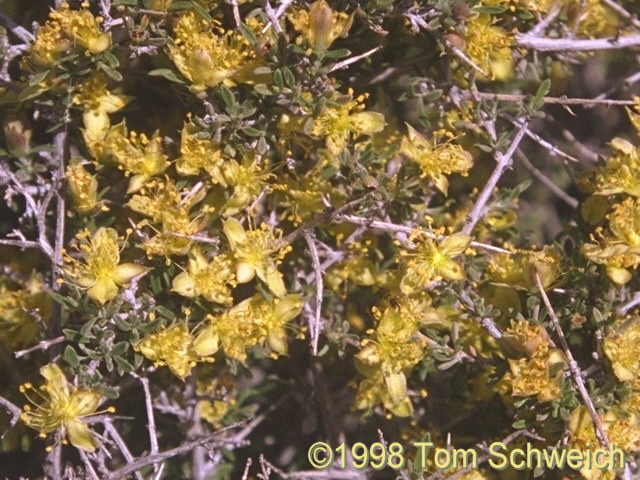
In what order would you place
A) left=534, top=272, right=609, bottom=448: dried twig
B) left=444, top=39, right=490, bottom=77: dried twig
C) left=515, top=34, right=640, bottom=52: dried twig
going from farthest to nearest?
left=515, top=34, right=640, bottom=52: dried twig < left=444, top=39, right=490, bottom=77: dried twig < left=534, top=272, right=609, bottom=448: dried twig

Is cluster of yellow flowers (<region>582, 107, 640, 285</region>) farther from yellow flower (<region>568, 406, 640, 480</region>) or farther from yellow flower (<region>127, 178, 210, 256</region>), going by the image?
yellow flower (<region>127, 178, 210, 256</region>)

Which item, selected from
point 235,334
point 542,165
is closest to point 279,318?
point 235,334

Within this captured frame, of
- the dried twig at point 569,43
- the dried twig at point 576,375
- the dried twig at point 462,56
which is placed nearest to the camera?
the dried twig at point 576,375

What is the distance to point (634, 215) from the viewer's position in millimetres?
1641

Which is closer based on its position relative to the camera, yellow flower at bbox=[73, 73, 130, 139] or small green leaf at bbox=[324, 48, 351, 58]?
small green leaf at bbox=[324, 48, 351, 58]

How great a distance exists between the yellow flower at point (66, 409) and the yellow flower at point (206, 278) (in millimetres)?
268

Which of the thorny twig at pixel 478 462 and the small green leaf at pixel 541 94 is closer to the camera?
the thorny twig at pixel 478 462

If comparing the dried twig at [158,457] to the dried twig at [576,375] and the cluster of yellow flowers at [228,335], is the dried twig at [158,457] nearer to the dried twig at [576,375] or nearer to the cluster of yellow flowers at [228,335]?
the cluster of yellow flowers at [228,335]

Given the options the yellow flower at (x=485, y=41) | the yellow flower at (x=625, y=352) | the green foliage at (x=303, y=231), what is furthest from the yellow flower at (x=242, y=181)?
the yellow flower at (x=625, y=352)

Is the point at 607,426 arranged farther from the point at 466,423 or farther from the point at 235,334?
the point at 235,334

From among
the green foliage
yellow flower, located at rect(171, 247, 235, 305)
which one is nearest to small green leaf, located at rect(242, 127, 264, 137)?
the green foliage

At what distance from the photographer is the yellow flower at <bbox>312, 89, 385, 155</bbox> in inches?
62.3

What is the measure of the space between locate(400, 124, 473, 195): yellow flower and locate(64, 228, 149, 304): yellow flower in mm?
554

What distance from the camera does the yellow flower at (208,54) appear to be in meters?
1.55
